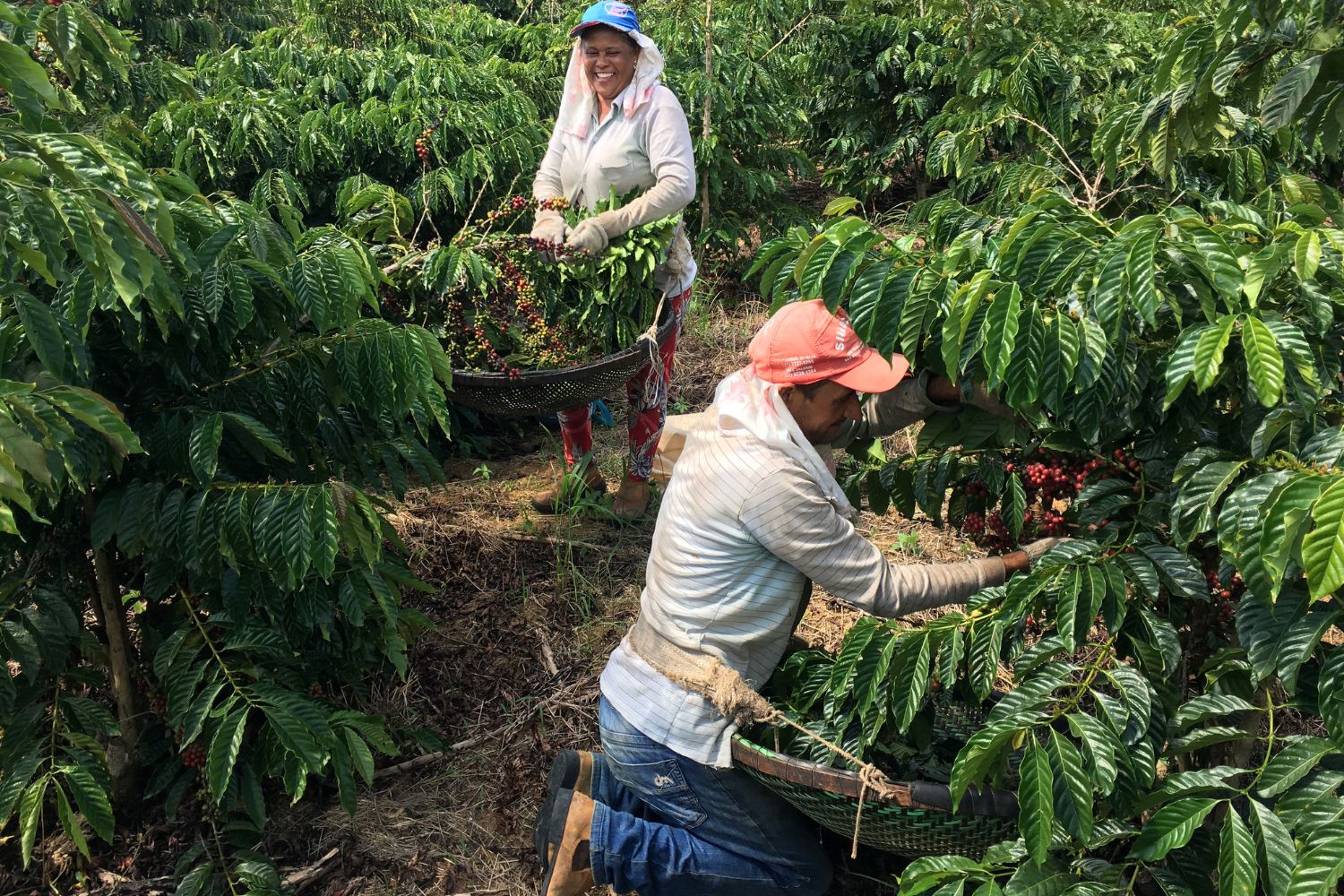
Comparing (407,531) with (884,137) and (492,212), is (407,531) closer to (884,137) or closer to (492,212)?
(492,212)

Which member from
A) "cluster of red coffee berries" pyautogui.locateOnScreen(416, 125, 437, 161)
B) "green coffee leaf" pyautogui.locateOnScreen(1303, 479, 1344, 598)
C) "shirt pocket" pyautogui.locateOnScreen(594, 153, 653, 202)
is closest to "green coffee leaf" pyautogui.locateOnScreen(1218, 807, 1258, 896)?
"green coffee leaf" pyautogui.locateOnScreen(1303, 479, 1344, 598)

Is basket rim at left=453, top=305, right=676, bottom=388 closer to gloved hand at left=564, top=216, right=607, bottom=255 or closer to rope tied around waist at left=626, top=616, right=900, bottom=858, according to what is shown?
gloved hand at left=564, top=216, right=607, bottom=255

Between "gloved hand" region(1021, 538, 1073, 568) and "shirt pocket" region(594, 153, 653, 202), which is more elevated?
"shirt pocket" region(594, 153, 653, 202)

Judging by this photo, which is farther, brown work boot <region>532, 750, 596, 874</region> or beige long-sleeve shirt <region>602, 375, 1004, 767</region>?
brown work boot <region>532, 750, 596, 874</region>

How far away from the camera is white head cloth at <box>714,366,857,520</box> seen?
2.40m

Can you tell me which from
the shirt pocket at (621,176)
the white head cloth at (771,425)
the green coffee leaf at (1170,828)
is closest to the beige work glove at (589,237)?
the shirt pocket at (621,176)

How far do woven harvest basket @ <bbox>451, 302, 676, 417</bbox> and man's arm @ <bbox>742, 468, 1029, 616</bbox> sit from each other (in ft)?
4.36

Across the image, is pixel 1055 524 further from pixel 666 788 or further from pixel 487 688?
pixel 487 688

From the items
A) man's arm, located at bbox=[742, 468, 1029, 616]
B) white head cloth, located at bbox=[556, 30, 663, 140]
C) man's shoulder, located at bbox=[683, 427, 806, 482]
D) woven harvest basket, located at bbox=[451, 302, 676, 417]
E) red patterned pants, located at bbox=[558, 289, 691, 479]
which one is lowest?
red patterned pants, located at bbox=[558, 289, 691, 479]

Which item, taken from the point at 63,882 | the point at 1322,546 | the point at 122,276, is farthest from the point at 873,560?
the point at 63,882

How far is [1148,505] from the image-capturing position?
6.81 feet

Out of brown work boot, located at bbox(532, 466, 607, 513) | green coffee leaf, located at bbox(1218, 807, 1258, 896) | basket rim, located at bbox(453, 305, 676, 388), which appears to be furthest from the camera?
brown work boot, located at bbox(532, 466, 607, 513)

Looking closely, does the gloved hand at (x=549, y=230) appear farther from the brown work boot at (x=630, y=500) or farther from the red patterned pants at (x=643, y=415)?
the brown work boot at (x=630, y=500)

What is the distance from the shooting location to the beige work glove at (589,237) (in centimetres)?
379
